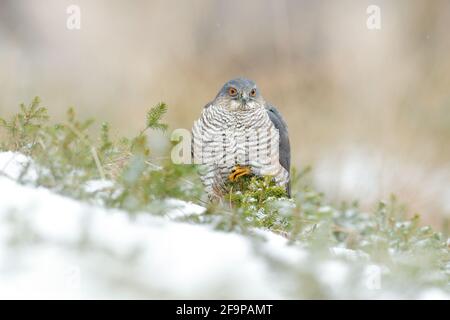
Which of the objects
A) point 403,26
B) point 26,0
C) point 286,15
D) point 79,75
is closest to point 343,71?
point 403,26

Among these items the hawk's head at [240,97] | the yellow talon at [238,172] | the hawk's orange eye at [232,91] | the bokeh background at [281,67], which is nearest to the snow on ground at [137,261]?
the yellow talon at [238,172]

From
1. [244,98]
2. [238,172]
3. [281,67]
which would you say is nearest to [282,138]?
[244,98]

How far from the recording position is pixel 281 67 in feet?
30.9

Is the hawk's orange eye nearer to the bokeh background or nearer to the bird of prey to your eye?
the bird of prey

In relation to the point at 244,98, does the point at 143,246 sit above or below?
below

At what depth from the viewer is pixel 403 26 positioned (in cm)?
877

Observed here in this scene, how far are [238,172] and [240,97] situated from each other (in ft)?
2.14

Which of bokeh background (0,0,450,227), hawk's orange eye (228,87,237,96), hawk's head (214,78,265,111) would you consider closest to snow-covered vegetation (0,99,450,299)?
hawk's head (214,78,265,111)

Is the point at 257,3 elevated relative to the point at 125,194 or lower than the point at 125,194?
elevated

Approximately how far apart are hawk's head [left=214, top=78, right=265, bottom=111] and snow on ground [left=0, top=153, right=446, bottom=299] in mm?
2954

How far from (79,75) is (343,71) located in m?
3.49

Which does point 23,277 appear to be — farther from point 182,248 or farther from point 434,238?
point 434,238

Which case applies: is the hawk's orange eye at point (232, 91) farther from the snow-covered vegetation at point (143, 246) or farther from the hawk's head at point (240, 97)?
the snow-covered vegetation at point (143, 246)

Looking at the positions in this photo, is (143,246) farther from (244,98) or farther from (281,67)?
(281,67)
